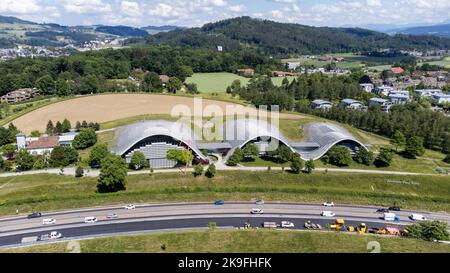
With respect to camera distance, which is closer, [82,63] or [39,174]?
[39,174]

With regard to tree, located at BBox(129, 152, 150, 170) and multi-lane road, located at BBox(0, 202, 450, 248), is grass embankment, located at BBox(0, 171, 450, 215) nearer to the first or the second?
multi-lane road, located at BBox(0, 202, 450, 248)

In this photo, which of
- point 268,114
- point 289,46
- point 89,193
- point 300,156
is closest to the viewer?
point 89,193

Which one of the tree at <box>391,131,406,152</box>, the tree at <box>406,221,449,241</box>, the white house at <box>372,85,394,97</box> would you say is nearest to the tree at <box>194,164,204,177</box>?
the tree at <box>406,221,449,241</box>

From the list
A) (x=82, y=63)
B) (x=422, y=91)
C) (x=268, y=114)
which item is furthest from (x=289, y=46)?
(x=268, y=114)

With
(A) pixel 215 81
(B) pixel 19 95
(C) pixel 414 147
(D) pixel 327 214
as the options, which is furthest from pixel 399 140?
(B) pixel 19 95
